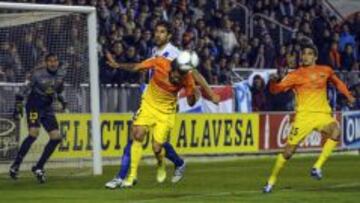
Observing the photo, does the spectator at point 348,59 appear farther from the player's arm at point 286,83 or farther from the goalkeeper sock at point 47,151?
the player's arm at point 286,83

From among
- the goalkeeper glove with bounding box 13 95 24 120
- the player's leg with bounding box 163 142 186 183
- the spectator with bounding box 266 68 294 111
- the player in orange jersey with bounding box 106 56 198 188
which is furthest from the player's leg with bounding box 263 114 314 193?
the spectator with bounding box 266 68 294 111

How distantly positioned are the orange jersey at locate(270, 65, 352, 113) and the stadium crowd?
5.63 meters

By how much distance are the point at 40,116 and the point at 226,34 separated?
497 inches

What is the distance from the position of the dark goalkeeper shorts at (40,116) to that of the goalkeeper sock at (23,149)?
9.4 inches

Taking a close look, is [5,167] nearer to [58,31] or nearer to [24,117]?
[24,117]

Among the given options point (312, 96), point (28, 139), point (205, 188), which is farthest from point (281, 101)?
point (205, 188)

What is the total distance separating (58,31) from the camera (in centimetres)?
2178

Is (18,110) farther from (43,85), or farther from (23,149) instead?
(43,85)

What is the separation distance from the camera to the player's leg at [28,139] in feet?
66.6

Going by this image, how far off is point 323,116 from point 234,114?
10.9 meters

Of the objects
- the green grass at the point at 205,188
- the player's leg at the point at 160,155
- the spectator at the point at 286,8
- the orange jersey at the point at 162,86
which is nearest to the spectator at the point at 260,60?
the spectator at the point at 286,8

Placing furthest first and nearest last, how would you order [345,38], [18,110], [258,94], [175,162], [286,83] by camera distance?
[345,38], [258,94], [18,110], [175,162], [286,83]

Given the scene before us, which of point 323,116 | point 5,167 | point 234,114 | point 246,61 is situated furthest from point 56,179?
point 246,61

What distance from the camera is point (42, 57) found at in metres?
21.4
